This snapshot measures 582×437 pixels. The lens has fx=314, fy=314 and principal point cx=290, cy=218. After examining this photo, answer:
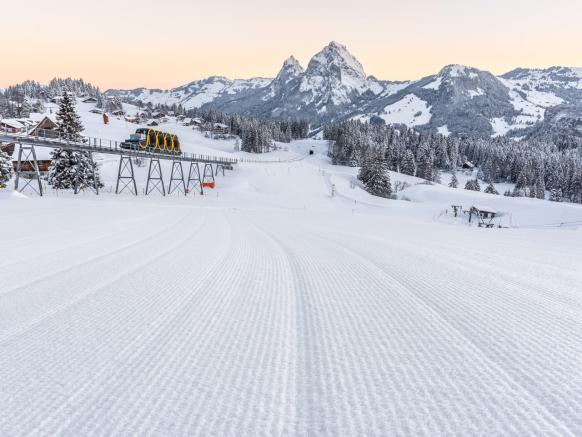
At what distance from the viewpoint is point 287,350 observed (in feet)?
7.76

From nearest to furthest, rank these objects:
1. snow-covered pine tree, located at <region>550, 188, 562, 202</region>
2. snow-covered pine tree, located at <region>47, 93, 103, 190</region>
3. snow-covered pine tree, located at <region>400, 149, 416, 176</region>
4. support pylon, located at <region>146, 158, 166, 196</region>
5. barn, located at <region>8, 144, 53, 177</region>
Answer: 1. snow-covered pine tree, located at <region>47, 93, 103, 190</region>
2. support pylon, located at <region>146, 158, 166, 196</region>
3. barn, located at <region>8, 144, 53, 177</region>
4. snow-covered pine tree, located at <region>550, 188, 562, 202</region>
5. snow-covered pine tree, located at <region>400, 149, 416, 176</region>

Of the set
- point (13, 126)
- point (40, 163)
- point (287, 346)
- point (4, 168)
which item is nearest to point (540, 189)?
point (287, 346)

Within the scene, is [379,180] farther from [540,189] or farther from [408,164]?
[540,189]

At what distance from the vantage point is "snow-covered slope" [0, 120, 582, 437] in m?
1.62

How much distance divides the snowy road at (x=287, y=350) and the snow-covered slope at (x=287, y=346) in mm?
12

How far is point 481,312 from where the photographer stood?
3.08 m

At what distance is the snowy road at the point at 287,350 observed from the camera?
1613mm

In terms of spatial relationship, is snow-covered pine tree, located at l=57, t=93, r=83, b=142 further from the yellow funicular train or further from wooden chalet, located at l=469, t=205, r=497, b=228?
wooden chalet, located at l=469, t=205, r=497, b=228

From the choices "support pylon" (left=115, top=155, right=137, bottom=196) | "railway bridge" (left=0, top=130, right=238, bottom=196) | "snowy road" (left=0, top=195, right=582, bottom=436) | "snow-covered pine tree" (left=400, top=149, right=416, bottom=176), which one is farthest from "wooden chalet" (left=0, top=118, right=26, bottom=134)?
"snow-covered pine tree" (left=400, top=149, right=416, bottom=176)

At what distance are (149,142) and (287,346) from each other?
43822 millimetres

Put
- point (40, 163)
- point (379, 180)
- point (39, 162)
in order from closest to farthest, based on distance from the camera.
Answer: point (39, 162), point (40, 163), point (379, 180)

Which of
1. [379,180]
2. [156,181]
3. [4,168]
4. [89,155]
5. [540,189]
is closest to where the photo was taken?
[89,155]

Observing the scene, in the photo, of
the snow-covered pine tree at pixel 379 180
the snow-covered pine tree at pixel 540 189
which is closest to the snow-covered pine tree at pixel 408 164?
the snow-covered pine tree at pixel 540 189

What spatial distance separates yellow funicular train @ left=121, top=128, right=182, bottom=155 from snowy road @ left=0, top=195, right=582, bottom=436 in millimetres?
39740
